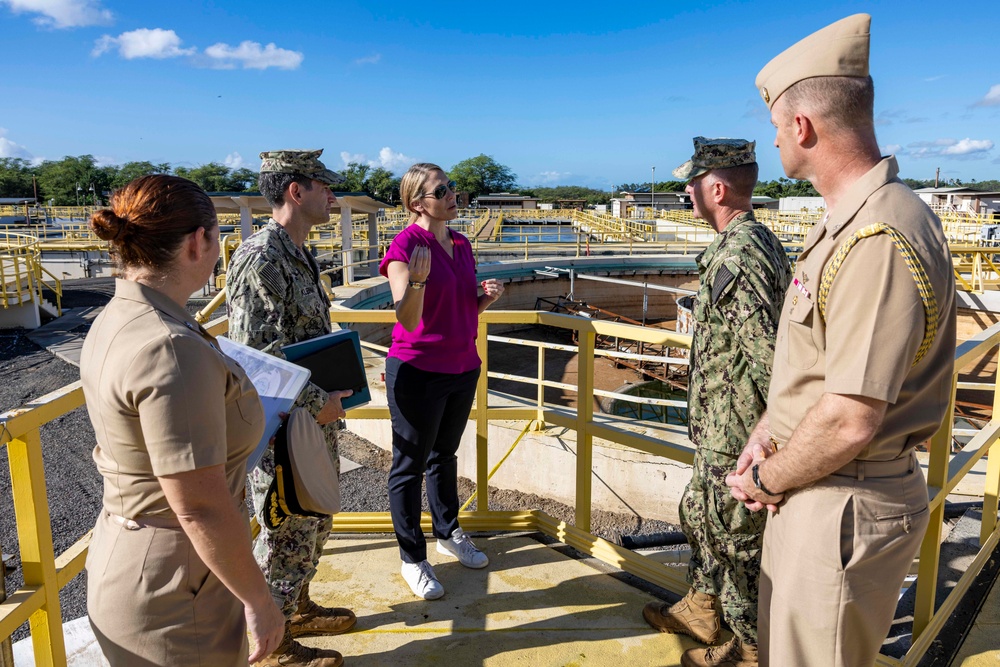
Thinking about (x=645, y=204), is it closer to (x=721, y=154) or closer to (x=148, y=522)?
(x=721, y=154)

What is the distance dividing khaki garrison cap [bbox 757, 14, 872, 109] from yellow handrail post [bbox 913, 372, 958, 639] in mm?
1291

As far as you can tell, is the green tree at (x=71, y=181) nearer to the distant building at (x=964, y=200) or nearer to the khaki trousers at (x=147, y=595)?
the distant building at (x=964, y=200)

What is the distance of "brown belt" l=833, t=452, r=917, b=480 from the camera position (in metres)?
1.47

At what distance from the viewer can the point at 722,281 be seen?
2.16 m

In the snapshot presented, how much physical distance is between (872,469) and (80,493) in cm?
654

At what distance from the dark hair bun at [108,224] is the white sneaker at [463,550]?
217 cm

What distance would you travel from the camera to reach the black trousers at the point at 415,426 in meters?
2.77

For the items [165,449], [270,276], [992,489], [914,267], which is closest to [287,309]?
[270,276]

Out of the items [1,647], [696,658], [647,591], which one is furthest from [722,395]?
[1,647]

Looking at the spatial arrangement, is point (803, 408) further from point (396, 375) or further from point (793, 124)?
point (396, 375)

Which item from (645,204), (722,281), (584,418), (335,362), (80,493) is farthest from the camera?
(645,204)

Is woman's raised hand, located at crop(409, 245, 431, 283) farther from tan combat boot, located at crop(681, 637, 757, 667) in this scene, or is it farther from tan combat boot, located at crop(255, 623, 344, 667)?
tan combat boot, located at crop(681, 637, 757, 667)

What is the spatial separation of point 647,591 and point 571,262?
19.7 metres

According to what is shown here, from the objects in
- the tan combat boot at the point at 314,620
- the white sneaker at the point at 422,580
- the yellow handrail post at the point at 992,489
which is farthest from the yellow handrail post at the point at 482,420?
the yellow handrail post at the point at 992,489
